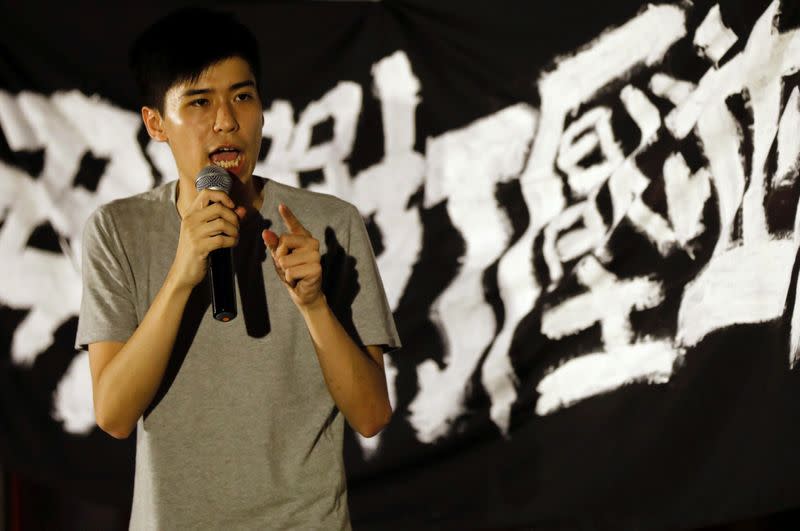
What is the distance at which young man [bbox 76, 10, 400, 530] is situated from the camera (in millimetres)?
1039

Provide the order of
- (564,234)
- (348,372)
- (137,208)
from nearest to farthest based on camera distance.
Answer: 1. (348,372)
2. (137,208)
3. (564,234)

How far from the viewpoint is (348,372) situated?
1.10 m

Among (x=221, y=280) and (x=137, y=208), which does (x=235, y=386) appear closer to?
(x=221, y=280)

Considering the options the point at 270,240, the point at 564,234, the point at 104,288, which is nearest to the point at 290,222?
the point at 270,240

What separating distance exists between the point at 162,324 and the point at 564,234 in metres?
1.31

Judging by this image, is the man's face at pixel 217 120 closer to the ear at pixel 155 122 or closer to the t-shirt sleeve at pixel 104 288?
the ear at pixel 155 122

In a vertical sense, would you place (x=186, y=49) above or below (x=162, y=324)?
above

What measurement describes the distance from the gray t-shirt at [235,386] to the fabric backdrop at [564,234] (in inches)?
36.7

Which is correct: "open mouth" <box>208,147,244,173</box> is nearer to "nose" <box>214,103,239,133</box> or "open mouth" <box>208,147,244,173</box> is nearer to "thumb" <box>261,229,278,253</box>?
"nose" <box>214,103,239,133</box>

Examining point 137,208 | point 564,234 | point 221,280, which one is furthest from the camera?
point 564,234

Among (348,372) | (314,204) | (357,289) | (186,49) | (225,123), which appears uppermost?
(186,49)

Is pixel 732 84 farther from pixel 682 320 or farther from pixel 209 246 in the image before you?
pixel 209 246

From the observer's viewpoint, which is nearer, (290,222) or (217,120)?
(290,222)

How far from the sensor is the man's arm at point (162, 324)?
1.00m
